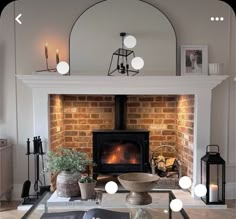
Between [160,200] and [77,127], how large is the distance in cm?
192

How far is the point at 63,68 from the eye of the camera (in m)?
3.10

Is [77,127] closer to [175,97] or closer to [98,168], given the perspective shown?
[98,168]

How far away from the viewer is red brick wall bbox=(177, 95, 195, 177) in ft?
10.4

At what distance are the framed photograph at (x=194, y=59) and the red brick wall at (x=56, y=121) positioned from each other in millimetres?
1416

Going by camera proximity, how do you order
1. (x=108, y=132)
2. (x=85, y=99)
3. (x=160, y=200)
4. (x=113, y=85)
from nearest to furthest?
(x=160, y=200) → (x=113, y=85) → (x=108, y=132) → (x=85, y=99)

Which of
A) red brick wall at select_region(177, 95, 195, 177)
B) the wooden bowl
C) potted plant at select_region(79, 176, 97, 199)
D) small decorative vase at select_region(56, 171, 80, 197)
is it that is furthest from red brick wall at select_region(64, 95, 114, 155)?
the wooden bowl

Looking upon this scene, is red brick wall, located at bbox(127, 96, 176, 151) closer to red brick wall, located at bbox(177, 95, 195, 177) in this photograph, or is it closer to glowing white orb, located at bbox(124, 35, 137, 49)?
red brick wall, located at bbox(177, 95, 195, 177)

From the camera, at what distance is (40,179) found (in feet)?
10.3

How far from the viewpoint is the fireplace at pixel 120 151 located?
3295mm

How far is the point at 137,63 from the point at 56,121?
1.10m

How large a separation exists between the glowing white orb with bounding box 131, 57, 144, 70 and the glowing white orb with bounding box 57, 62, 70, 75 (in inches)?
27.3

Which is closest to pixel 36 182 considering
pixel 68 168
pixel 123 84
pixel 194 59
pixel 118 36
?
pixel 68 168

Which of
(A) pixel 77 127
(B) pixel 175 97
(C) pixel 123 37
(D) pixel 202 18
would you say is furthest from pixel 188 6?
(A) pixel 77 127

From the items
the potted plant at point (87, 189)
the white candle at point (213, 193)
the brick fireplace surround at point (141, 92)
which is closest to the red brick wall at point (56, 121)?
the brick fireplace surround at point (141, 92)
